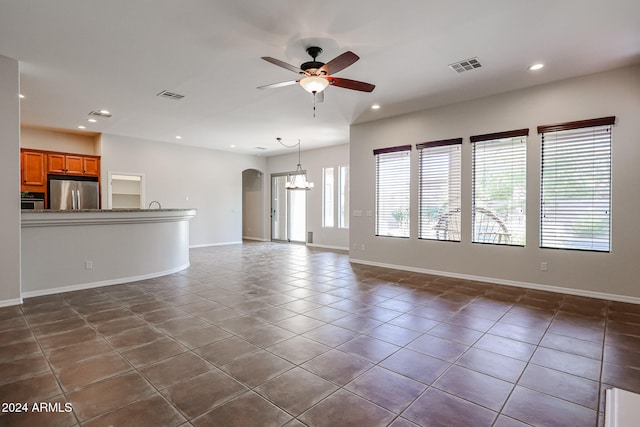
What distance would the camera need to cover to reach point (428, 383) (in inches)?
88.6

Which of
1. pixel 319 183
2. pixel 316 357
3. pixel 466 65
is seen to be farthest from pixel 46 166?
pixel 466 65

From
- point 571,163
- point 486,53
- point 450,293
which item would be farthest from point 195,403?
point 571,163

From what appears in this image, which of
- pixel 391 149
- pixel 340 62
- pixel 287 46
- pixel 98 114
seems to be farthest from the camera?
pixel 391 149

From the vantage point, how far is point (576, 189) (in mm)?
4508

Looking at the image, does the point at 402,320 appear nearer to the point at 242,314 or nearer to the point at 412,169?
the point at 242,314

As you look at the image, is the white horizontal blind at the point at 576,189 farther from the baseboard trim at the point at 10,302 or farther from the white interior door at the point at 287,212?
the baseboard trim at the point at 10,302

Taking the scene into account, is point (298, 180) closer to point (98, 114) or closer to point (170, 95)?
point (170, 95)

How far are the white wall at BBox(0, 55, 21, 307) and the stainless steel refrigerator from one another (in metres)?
3.91

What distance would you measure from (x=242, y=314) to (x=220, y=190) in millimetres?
7145

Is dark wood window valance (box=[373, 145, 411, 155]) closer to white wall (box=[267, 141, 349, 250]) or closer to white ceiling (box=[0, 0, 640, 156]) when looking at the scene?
white ceiling (box=[0, 0, 640, 156])

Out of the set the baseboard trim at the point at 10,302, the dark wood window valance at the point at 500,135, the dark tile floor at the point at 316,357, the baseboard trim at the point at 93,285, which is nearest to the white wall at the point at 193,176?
the baseboard trim at the point at 93,285

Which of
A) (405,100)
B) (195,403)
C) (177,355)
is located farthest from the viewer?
(405,100)

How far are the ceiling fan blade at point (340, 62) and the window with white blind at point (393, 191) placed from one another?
3.26 meters

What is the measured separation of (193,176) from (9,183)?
5.67 metres
